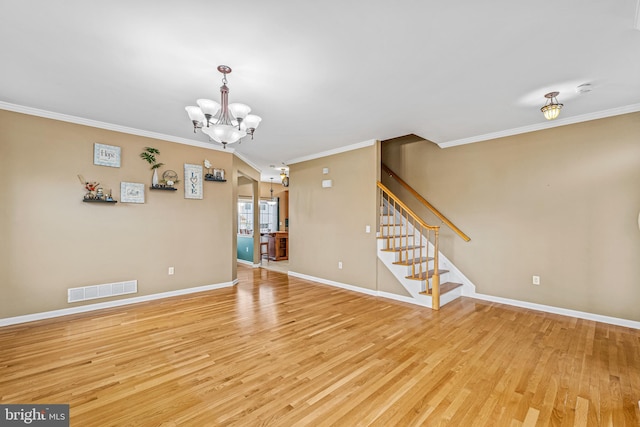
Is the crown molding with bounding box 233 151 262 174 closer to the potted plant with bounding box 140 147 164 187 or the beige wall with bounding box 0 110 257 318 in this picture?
the beige wall with bounding box 0 110 257 318

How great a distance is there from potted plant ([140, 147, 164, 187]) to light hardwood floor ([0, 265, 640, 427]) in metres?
1.95

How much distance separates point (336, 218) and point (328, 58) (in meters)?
3.36

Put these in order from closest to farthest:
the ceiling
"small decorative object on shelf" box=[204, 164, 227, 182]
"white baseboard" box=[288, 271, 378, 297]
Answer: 1. the ceiling
2. "white baseboard" box=[288, 271, 378, 297]
3. "small decorative object on shelf" box=[204, 164, 227, 182]

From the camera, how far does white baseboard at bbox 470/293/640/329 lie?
133 inches

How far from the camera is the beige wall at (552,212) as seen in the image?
339 centimetres

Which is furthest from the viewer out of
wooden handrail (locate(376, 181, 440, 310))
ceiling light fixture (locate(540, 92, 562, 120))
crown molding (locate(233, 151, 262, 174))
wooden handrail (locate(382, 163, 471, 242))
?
crown molding (locate(233, 151, 262, 174))

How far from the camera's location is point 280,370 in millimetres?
2348

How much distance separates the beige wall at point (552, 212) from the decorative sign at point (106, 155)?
5177 mm

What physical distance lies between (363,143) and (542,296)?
3.53 metres

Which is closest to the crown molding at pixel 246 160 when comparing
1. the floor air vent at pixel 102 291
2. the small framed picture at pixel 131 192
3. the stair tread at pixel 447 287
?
the small framed picture at pixel 131 192

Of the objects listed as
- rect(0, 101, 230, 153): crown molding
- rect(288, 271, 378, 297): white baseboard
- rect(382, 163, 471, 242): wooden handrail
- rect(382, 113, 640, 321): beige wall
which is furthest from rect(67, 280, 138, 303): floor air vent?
rect(382, 113, 640, 321): beige wall

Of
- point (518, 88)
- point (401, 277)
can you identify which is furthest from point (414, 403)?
point (518, 88)

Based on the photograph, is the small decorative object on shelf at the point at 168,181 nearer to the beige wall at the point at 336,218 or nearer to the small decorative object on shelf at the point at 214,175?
the small decorative object on shelf at the point at 214,175

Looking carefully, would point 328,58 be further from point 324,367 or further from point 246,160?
point 246,160
